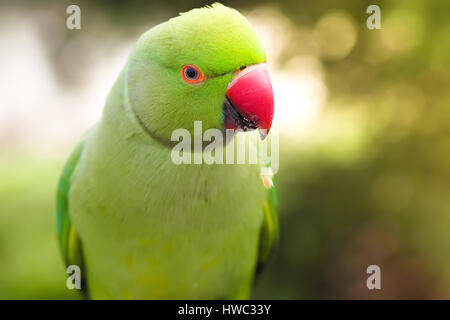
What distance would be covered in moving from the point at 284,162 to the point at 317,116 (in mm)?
374

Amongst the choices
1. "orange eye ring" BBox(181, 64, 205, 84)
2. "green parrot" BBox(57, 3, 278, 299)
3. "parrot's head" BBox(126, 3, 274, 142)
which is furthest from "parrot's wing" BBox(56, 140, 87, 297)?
"orange eye ring" BBox(181, 64, 205, 84)

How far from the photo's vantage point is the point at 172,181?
1328 mm

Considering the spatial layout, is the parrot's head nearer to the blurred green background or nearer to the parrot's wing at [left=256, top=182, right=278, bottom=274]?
the parrot's wing at [left=256, top=182, right=278, bottom=274]

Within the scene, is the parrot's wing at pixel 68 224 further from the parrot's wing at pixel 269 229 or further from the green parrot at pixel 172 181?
the parrot's wing at pixel 269 229

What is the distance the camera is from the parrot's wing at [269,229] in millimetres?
1753

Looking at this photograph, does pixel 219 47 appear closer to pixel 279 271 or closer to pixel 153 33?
pixel 153 33

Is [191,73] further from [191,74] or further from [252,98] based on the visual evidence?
[252,98]

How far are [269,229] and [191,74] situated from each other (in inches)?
34.2

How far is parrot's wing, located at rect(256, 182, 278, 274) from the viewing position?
5.75ft

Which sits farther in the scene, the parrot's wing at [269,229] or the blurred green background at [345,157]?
the blurred green background at [345,157]

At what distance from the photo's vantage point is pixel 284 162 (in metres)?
2.92

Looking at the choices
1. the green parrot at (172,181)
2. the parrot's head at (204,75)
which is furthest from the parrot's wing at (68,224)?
the parrot's head at (204,75)

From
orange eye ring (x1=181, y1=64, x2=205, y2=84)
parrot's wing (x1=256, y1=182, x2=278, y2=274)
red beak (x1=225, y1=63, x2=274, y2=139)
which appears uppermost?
orange eye ring (x1=181, y1=64, x2=205, y2=84)

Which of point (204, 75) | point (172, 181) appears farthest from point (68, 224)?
point (204, 75)
